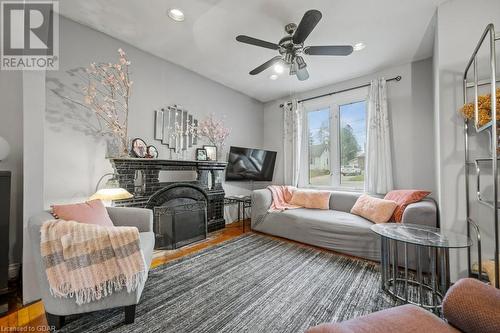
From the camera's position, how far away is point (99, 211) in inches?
70.6

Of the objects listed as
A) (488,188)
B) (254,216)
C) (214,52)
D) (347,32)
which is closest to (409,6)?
(347,32)

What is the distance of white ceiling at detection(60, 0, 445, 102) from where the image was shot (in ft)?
6.55

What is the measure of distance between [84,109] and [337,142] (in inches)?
151

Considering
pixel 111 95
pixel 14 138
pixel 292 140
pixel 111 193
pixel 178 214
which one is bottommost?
pixel 178 214

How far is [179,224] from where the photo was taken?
293 centimetres

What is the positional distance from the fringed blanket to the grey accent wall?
2938 mm

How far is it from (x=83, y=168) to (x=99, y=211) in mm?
825

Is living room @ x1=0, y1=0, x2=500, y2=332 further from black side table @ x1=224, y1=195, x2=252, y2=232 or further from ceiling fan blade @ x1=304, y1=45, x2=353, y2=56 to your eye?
black side table @ x1=224, y1=195, x2=252, y2=232

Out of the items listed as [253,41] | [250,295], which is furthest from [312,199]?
[253,41]

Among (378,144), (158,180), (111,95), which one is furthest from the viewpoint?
(378,144)

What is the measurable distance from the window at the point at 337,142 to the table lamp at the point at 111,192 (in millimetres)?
3237

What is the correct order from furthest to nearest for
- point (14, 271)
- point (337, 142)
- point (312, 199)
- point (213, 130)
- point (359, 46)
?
point (337, 142), point (213, 130), point (312, 199), point (359, 46), point (14, 271)

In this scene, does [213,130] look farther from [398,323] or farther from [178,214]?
[398,323]

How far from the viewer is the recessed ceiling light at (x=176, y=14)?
2059 millimetres
